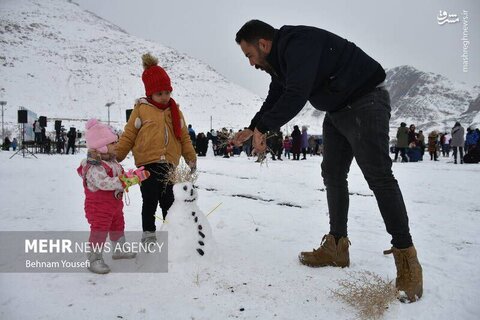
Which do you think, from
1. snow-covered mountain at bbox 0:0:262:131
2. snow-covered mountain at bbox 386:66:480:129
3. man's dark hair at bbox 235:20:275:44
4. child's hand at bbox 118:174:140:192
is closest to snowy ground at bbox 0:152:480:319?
child's hand at bbox 118:174:140:192

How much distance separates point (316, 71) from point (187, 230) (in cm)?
141

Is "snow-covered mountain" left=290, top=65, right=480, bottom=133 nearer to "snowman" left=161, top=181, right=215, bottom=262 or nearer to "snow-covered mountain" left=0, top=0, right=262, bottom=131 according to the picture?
"snow-covered mountain" left=0, top=0, right=262, bottom=131

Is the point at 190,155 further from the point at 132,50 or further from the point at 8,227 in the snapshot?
the point at 132,50

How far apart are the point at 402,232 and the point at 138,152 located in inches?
81.4

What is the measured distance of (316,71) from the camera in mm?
2027

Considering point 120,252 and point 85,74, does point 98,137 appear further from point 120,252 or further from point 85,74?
point 85,74

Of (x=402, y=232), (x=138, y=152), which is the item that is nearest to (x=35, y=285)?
(x=138, y=152)

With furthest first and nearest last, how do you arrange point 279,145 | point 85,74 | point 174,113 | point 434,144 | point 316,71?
point 85,74, point 434,144, point 279,145, point 174,113, point 316,71

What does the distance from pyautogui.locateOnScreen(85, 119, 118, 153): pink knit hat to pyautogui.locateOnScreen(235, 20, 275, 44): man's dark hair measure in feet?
4.10

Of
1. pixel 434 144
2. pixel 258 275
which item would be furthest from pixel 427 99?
pixel 258 275

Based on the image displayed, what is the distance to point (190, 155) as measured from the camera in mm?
3232

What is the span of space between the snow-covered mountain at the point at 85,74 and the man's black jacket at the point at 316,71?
47295 millimetres

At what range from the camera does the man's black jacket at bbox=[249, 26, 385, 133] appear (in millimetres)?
2006

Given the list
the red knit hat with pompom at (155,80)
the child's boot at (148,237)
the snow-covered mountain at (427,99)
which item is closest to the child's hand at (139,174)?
the child's boot at (148,237)
